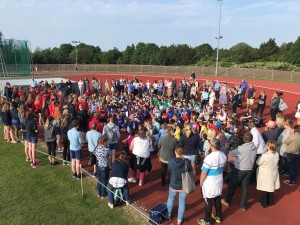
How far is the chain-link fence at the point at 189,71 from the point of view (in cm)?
3510

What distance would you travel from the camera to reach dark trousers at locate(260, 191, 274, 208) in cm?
724

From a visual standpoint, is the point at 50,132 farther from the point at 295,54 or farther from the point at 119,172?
the point at 295,54

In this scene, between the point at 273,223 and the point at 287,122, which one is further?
the point at 287,122

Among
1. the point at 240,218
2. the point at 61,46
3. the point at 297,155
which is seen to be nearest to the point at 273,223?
the point at 240,218

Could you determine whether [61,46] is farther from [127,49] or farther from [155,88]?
[155,88]

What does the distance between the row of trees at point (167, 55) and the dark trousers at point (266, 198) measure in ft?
182

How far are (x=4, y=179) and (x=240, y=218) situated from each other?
291 inches

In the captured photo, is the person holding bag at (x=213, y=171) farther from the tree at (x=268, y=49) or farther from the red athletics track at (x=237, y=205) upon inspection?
the tree at (x=268, y=49)

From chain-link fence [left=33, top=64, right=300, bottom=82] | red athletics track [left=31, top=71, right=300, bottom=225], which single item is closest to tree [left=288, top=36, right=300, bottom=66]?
chain-link fence [left=33, top=64, right=300, bottom=82]

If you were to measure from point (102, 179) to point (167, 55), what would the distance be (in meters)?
69.3

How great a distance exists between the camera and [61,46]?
282ft

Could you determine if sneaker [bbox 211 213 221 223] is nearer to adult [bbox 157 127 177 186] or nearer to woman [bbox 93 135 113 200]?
adult [bbox 157 127 177 186]

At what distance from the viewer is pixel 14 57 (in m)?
29.2

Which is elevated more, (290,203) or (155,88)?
(155,88)
